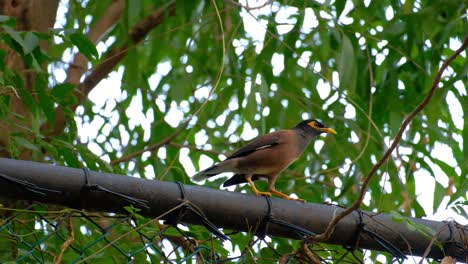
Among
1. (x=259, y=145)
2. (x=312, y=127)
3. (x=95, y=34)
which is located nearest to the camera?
(x=259, y=145)

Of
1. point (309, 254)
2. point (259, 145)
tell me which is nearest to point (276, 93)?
point (259, 145)

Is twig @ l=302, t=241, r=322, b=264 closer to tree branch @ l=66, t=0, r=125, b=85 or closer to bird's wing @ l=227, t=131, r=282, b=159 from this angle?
bird's wing @ l=227, t=131, r=282, b=159

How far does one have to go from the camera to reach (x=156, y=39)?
8.62 ft

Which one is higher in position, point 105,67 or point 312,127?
point 105,67

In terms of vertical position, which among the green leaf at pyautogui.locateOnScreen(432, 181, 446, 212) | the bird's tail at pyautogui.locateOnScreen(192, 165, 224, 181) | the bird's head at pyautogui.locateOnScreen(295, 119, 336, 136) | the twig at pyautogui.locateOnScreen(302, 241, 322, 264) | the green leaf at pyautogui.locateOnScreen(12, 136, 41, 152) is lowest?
the twig at pyautogui.locateOnScreen(302, 241, 322, 264)

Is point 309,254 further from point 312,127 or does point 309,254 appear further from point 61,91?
point 312,127

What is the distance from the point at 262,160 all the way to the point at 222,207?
2.40 metres

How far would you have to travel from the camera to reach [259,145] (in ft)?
15.8

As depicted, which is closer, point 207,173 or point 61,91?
point 61,91

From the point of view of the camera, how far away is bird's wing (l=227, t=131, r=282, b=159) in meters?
4.75

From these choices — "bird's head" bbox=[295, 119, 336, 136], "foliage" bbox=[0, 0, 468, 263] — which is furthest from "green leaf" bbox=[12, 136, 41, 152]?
"bird's head" bbox=[295, 119, 336, 136]

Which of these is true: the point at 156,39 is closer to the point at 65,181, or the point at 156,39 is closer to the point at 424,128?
the point at 65,181

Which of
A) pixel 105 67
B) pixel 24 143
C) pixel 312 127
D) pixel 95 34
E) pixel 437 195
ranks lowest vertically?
pixel 437 195

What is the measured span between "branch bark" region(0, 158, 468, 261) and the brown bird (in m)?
1.90
